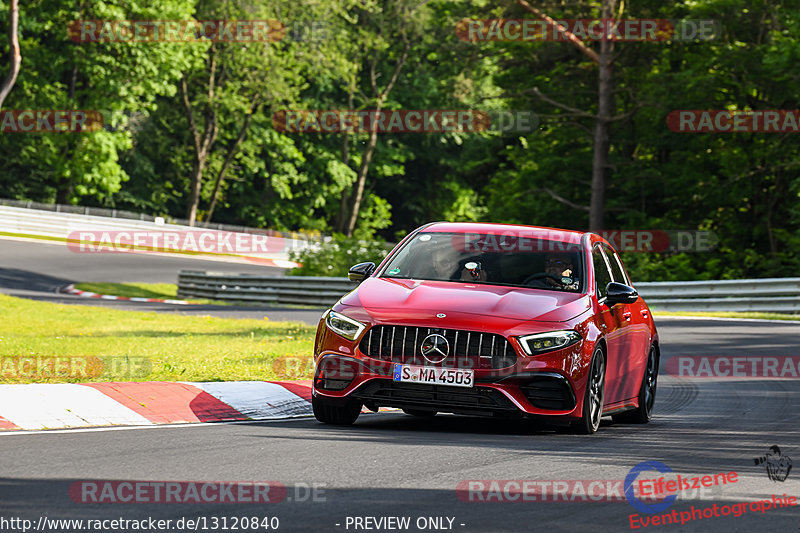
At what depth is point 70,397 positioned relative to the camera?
9.58 m

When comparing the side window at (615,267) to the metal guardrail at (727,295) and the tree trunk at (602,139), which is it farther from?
the tree trunk at (602,139)

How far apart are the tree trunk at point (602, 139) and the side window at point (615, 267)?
25988 millimetres

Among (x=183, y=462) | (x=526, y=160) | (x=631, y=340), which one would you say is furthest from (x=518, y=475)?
(x=526, y=160)

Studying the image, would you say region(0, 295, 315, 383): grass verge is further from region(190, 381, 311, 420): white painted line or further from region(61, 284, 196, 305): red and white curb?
region(61, 284, 196, 305): red and white curb

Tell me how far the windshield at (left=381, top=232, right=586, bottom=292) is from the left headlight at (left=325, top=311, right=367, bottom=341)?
3.09ft

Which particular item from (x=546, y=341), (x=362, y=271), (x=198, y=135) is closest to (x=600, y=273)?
(x=546, y=341)

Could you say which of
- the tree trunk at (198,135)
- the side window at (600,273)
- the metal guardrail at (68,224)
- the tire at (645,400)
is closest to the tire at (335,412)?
the side window at (600,273)

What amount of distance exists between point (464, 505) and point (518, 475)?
3.40ft

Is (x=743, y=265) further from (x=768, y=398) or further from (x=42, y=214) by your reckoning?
(x=42, y=214)

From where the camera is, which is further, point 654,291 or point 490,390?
point 654,291

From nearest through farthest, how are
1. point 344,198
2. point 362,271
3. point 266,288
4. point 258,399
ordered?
point 362,271, point 258,399, point 266,288, point 344,198

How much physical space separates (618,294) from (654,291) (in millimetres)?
19953

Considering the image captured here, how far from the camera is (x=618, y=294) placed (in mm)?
10055

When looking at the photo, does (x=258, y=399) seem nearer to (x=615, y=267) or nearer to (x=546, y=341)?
(x=546, y=341)
